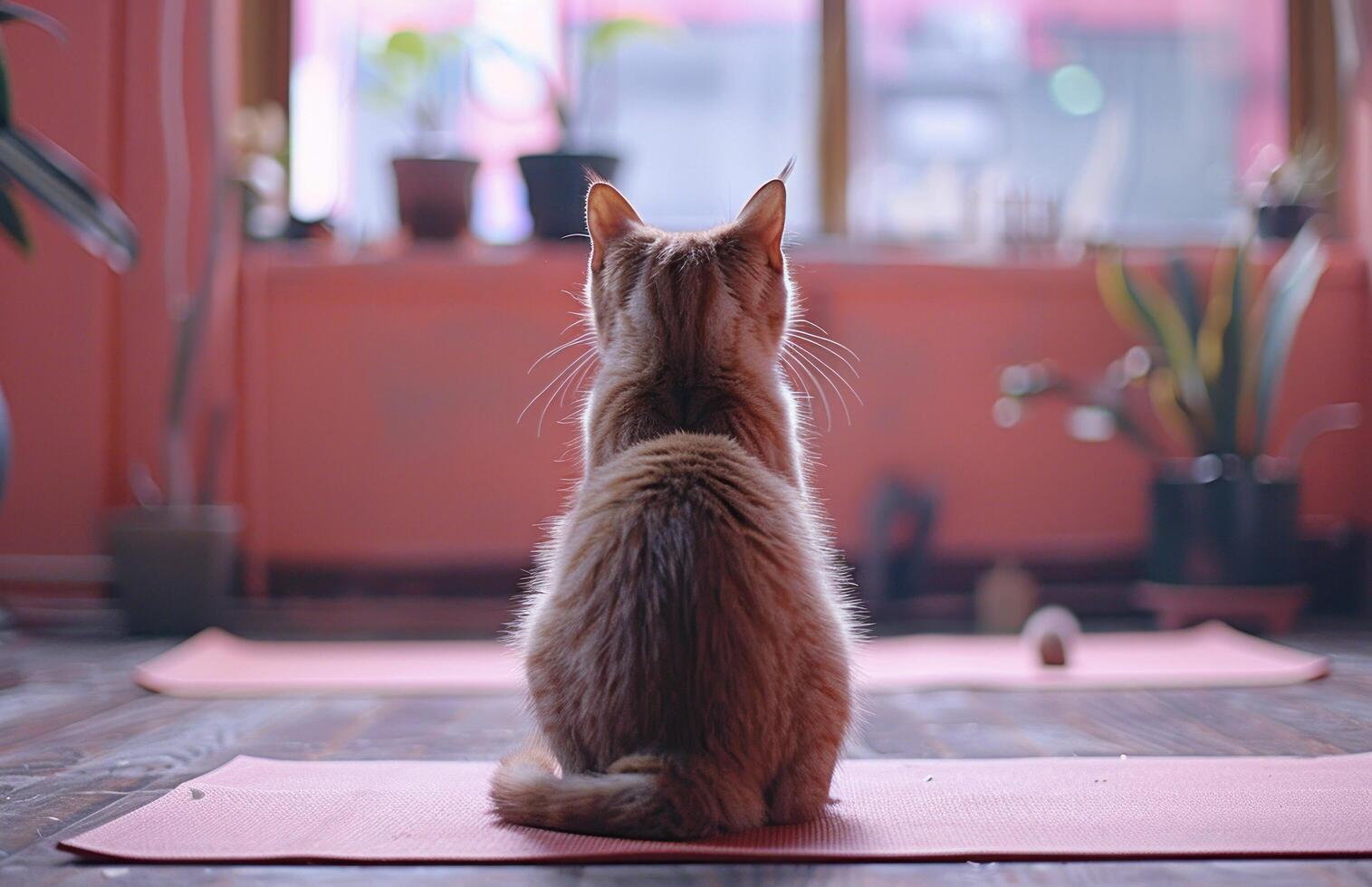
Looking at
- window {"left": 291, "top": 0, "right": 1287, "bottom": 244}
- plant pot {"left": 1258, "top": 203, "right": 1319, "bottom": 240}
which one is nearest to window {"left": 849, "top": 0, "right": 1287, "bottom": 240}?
window {"left": 291, "top": 0, "right": 1287, "bottom": 244}

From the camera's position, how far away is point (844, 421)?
324 cm

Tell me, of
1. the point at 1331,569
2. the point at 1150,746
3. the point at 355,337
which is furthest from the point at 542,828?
the point at 1331,569

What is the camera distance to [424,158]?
3246 millimetres

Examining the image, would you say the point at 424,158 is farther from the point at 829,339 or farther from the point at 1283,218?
the point at 1283,218

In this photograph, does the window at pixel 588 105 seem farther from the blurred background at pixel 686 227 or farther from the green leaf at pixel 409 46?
the green leaf at pixel 409 46

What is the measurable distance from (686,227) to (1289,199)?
1556mm

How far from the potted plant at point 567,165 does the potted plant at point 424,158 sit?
0.59 feet

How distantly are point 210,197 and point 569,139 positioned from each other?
90cm

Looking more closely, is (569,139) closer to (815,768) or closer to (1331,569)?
(1331,569)

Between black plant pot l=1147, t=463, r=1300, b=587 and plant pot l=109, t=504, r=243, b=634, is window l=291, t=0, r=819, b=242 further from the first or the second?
black plant pot l=1147, t=463, r=1300, b=587

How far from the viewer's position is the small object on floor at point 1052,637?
2287 millimetres

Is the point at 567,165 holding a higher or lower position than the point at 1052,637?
higher

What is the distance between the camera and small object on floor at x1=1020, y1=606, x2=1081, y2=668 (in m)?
2.29

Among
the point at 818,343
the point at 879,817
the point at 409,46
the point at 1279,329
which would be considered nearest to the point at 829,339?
the point at 818,343
